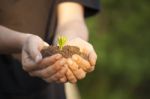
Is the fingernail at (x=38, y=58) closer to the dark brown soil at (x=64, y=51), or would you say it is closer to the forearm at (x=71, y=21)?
the dark brown soil at (x=64, y=51)

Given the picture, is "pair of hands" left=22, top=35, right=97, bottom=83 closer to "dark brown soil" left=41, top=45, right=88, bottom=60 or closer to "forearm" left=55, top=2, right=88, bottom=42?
"dark brown soil" left=41, top=45, right=88, bottom=60

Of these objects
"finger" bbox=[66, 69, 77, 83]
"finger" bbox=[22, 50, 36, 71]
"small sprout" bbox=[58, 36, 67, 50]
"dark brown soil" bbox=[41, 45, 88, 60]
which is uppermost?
"small sprout" bbox=[58, 36, 67, 50]

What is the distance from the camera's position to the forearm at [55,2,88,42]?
231 centimetres

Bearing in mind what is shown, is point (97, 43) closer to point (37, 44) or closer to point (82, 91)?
point (82, 91)

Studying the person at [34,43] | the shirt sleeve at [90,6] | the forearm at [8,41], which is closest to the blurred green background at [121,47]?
the shirt sleeve at [90,6]

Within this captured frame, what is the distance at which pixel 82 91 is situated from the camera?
4805mm

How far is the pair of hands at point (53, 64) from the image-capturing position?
1.93 metres

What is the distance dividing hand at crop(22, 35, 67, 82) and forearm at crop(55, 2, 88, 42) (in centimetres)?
25

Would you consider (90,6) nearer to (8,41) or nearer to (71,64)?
(8,41)

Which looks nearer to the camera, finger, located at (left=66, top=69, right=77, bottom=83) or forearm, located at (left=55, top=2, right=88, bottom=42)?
finger, located at (left=66, top=69, right=77, bottom=83)

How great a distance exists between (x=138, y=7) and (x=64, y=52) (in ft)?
8.62

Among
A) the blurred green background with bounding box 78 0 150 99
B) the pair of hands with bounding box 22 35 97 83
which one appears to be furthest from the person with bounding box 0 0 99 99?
the blurred green background with bounding box 78 0 150 99

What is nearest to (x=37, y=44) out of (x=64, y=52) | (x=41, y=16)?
(x=64, y=52)

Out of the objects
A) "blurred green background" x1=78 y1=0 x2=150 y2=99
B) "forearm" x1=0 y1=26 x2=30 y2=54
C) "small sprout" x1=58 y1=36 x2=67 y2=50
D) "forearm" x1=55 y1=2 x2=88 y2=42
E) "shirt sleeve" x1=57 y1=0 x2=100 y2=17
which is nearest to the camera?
"small sprout" x1=58 y1=36 x2=67 y2=50
